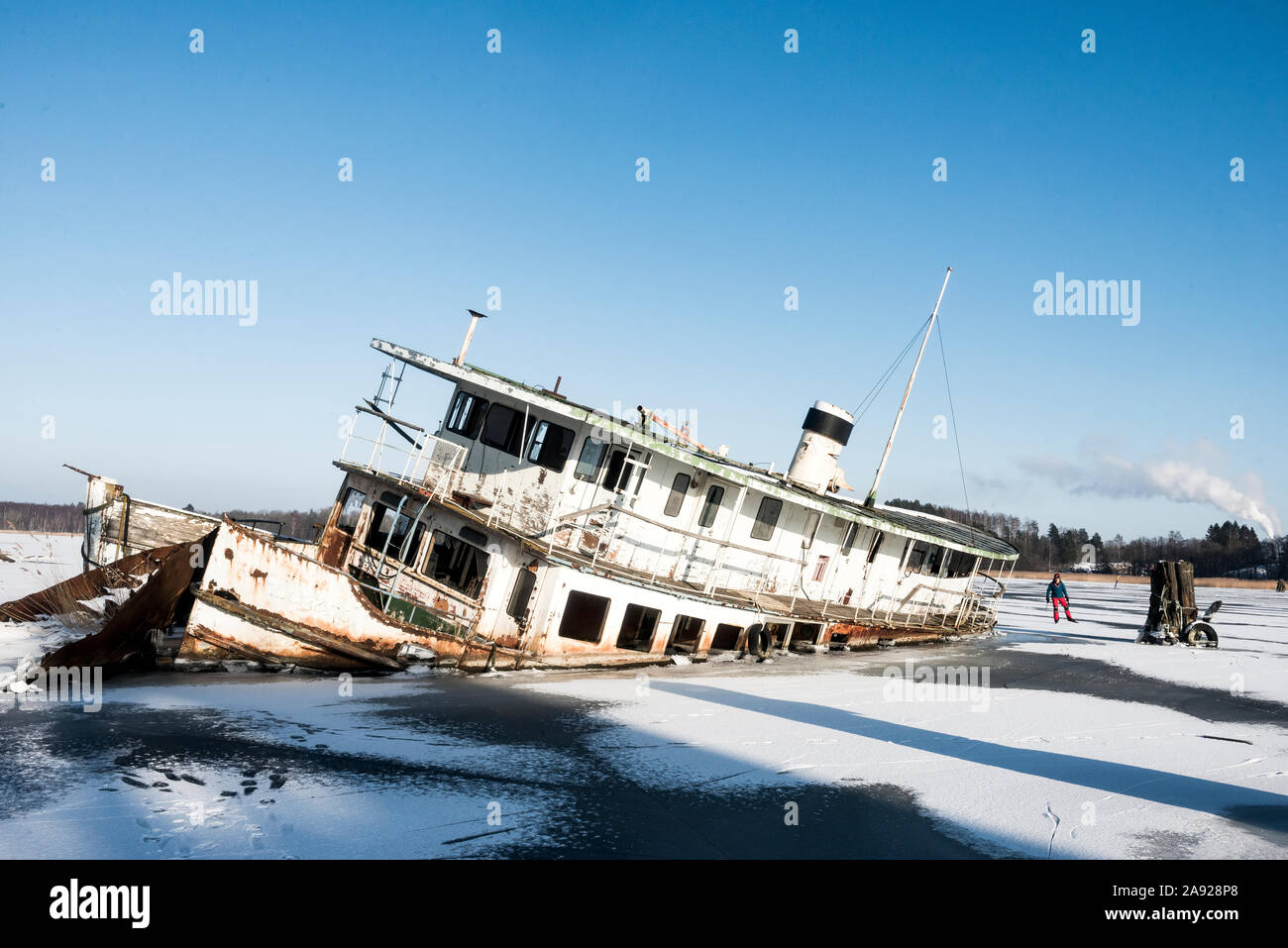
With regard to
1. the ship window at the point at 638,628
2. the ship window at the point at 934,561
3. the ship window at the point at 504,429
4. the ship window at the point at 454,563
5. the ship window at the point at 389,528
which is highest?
the ship window at the point at 504,429

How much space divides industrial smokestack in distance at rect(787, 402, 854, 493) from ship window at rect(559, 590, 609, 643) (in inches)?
347

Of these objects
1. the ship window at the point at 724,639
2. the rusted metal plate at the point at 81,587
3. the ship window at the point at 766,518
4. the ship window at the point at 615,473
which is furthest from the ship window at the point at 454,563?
the ship window at the point at 766,518

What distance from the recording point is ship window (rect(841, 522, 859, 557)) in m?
20.5

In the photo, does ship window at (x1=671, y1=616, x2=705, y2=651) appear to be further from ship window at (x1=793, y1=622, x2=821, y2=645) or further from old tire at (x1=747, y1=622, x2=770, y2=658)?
ship window at (x1=793, y1=622, x2=821, y2=645)

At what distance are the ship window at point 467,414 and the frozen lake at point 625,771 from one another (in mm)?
5035

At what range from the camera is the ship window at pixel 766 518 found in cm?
1783

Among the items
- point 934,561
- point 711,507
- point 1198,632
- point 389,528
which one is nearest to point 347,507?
point 389,528

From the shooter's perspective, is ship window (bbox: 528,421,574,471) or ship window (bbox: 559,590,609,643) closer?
ship window (bbox: 528,421,574,471)

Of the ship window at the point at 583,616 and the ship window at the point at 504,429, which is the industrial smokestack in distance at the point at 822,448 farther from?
the ship window at the point at 504,429

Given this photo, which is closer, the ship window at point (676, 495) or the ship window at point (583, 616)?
the ship window at point (583, 616)

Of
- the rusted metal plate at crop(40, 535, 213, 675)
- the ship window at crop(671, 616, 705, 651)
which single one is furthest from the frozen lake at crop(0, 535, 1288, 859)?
the ship window at crop(671, 616, 705, 651)

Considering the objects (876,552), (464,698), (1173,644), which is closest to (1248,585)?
(1173,644)

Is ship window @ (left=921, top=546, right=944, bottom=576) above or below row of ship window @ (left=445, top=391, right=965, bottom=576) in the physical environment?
below
